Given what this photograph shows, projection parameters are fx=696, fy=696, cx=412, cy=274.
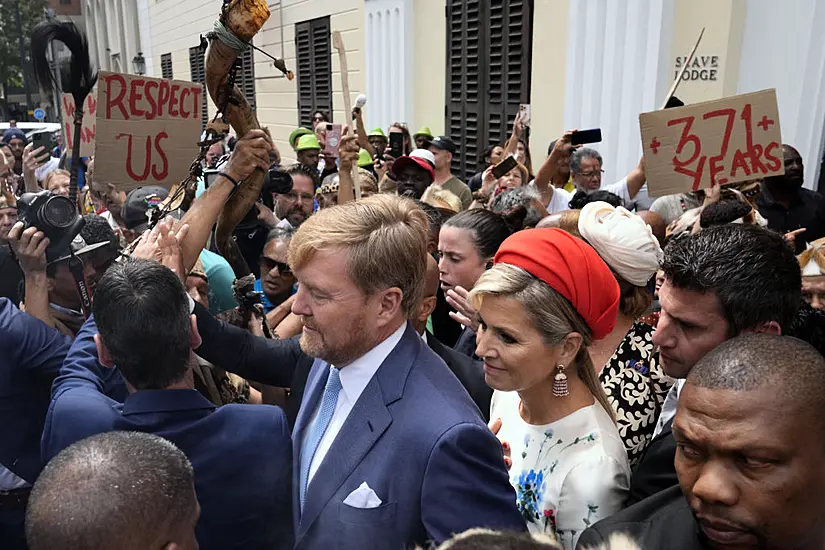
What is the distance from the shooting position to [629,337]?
2287mm

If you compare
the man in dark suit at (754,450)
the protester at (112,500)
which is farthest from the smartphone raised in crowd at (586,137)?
the protester at (112,500)

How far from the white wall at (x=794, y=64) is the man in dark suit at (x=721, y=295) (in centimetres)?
378

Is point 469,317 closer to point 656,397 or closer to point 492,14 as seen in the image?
point 656,397

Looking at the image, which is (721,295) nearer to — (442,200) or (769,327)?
(769,327)

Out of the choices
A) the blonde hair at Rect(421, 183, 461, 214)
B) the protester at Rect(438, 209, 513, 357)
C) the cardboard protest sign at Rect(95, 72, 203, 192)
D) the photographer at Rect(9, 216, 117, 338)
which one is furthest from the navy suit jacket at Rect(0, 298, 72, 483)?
the blonde hair at Rect(421, 183, 461, 214)

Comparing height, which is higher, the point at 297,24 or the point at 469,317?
the point at 297,24

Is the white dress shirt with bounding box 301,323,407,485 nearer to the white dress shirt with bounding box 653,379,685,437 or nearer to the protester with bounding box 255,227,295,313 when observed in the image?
the white dress shirt with bounding box 653,379,685,437

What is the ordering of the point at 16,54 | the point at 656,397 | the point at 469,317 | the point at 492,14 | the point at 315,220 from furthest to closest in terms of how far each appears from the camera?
the point at 16,54 < the point at 492,14 < the point at 469,317 < the point at 656,397 < the point at 315,220

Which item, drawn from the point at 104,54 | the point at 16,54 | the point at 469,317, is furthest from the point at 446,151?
the point at 16,54

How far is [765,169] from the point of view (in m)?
3.35

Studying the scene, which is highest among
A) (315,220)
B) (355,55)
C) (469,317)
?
(355,55)

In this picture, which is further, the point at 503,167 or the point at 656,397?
the point at 503,167

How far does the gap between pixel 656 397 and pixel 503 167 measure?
3.24m

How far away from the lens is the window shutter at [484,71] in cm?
734
